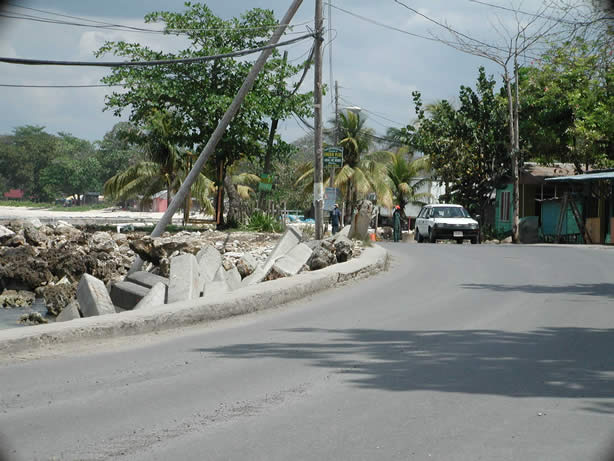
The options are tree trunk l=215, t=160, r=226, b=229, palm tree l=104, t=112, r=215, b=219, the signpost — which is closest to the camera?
the signpost

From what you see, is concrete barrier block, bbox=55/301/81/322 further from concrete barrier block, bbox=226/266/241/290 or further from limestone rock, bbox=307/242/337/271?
limestone rock, bbox=307/242/337/271

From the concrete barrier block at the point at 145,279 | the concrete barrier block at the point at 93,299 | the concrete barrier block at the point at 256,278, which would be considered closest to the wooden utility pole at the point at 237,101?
the concrete barrier block at the point at 145,279

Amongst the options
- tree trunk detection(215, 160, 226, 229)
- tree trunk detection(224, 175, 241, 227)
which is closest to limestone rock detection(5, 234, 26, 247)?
tree trunk detection(215, 160, 226, 229)

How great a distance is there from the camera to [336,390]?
5.82 m

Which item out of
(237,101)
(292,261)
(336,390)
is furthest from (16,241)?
(336,390)

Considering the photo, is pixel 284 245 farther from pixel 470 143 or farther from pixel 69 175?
pixel 69 175

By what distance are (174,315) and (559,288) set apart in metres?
7.55

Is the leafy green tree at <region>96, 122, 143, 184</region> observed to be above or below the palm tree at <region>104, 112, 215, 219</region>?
above

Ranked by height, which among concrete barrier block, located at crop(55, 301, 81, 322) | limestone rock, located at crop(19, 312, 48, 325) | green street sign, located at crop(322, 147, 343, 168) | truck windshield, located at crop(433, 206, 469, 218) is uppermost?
green street sign, located at crop(322, 147, 343, 168)

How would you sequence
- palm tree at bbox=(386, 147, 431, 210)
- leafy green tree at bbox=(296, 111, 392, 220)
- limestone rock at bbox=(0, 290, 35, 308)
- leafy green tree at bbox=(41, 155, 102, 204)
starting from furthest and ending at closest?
leafy green tree at bbox=(41, 155, 102, 204) < palm tree at bbox=(386, 147, 431, 210) < leafy green tree at bbox=(296, 111, 392, 220) < limestone rock at bbox=(0, 290, 35, 308)

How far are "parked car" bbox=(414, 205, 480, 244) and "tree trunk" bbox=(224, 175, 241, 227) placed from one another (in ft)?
28.3

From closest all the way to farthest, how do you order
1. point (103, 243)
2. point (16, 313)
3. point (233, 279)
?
point (233, 279), point (16, 313), point (103, 243)

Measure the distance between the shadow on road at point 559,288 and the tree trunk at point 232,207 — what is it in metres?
19.6

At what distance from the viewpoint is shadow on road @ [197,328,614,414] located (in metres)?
5.94
